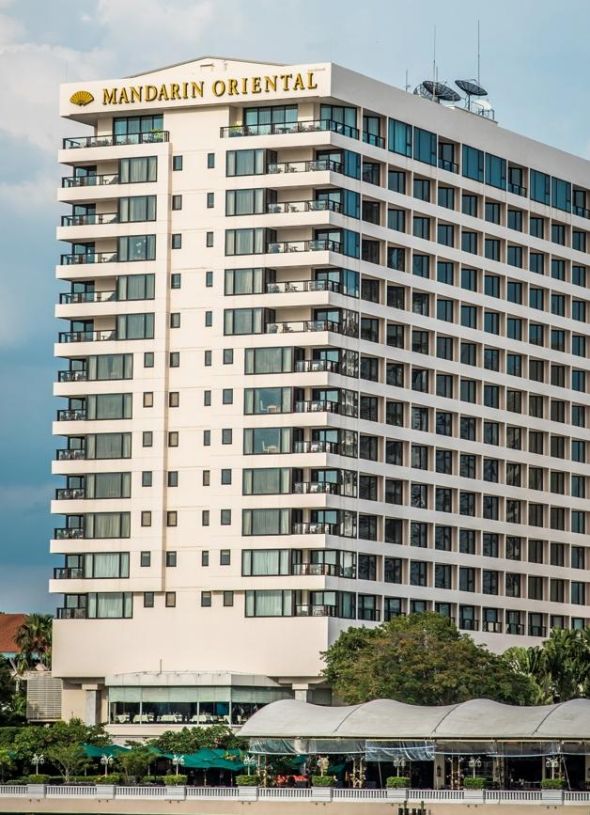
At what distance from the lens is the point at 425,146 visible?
182000 millimetres

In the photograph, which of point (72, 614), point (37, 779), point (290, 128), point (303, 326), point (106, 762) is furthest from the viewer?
point (72, 614)

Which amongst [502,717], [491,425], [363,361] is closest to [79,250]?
[363,361]

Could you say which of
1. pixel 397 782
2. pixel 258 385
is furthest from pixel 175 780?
pixel 258 385

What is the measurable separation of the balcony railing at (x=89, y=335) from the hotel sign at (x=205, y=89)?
1713 cm

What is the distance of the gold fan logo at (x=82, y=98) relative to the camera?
588 ft

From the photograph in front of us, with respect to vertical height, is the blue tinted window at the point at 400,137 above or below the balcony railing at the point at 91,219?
above

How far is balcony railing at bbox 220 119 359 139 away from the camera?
6806 inches

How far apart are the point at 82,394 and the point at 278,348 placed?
15971 mm

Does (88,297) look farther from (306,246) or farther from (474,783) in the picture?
(474,783)

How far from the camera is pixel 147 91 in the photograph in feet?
581

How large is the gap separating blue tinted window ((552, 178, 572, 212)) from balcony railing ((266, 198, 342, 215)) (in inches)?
1090

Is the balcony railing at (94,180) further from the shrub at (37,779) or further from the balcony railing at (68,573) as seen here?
the shrub at (37,779)

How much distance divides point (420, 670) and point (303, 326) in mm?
27314

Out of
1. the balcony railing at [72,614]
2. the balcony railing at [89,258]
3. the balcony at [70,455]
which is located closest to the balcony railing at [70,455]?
the balcony at [70,455]
